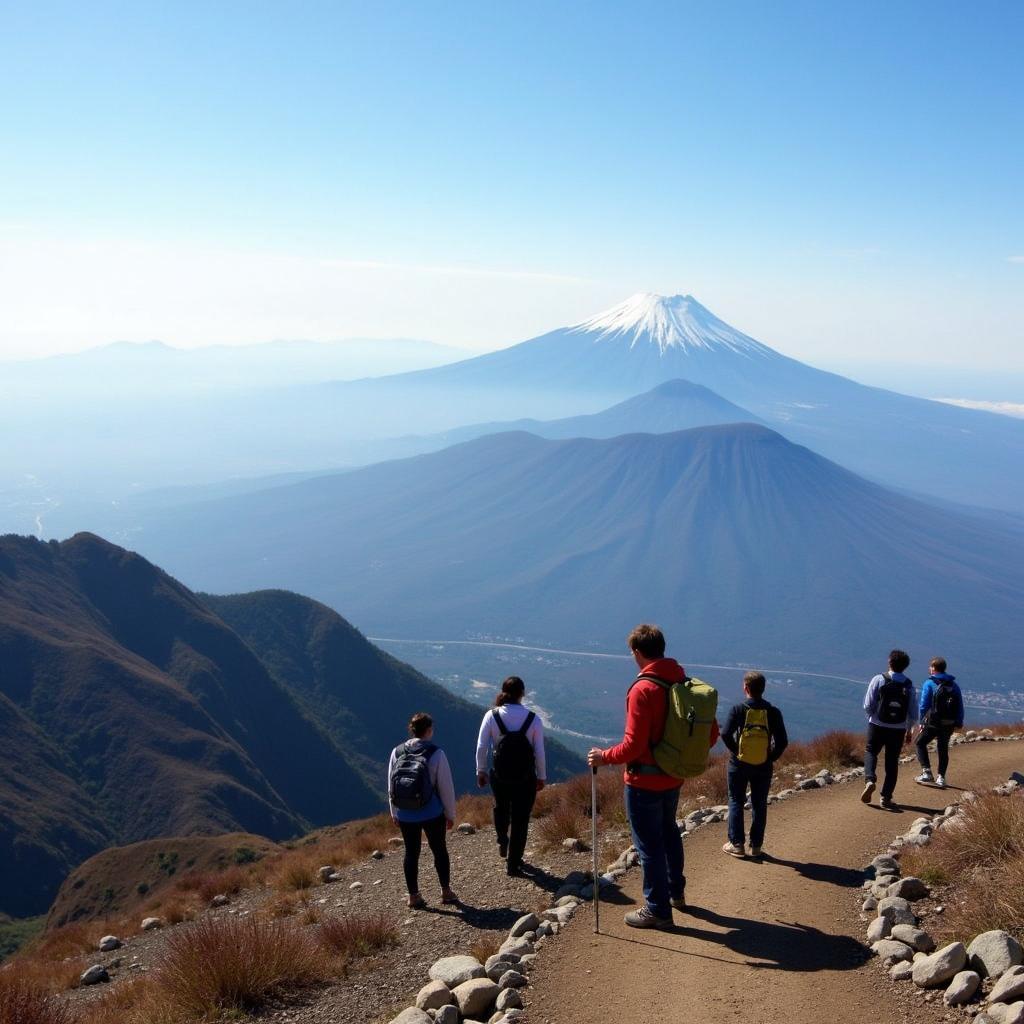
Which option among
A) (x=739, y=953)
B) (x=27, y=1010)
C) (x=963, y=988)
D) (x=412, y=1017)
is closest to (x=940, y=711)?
(x=739, y=953)

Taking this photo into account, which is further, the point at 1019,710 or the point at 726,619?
the point at 726,619

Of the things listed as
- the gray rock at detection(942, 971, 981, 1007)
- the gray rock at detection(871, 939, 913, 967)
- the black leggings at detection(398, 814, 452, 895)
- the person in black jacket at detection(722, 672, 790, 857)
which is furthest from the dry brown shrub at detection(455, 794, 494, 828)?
the gray rock at detection(942, 971, 981, 1007)

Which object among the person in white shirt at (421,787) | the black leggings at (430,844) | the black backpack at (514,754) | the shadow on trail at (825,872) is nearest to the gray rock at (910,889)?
the shadow on trail at (825,872)

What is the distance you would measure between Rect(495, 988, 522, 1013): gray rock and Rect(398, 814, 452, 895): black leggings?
207cm

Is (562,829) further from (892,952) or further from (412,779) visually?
(892,952)

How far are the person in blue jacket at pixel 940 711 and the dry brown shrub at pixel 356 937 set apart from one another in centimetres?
639

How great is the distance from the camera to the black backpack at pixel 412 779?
6961mm

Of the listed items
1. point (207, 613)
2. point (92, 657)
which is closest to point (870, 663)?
point (207, 613)

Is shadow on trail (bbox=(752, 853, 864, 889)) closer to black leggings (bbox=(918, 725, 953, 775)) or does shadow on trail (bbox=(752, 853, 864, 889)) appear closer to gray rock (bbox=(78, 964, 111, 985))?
black leggings (bbox=(918, 725, 953, 775))

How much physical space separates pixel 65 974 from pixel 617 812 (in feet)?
19.2

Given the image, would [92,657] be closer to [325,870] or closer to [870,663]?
[325,870]

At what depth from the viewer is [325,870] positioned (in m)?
10.4

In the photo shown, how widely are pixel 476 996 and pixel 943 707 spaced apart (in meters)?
6.90

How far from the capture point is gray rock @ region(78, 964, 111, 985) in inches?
338
